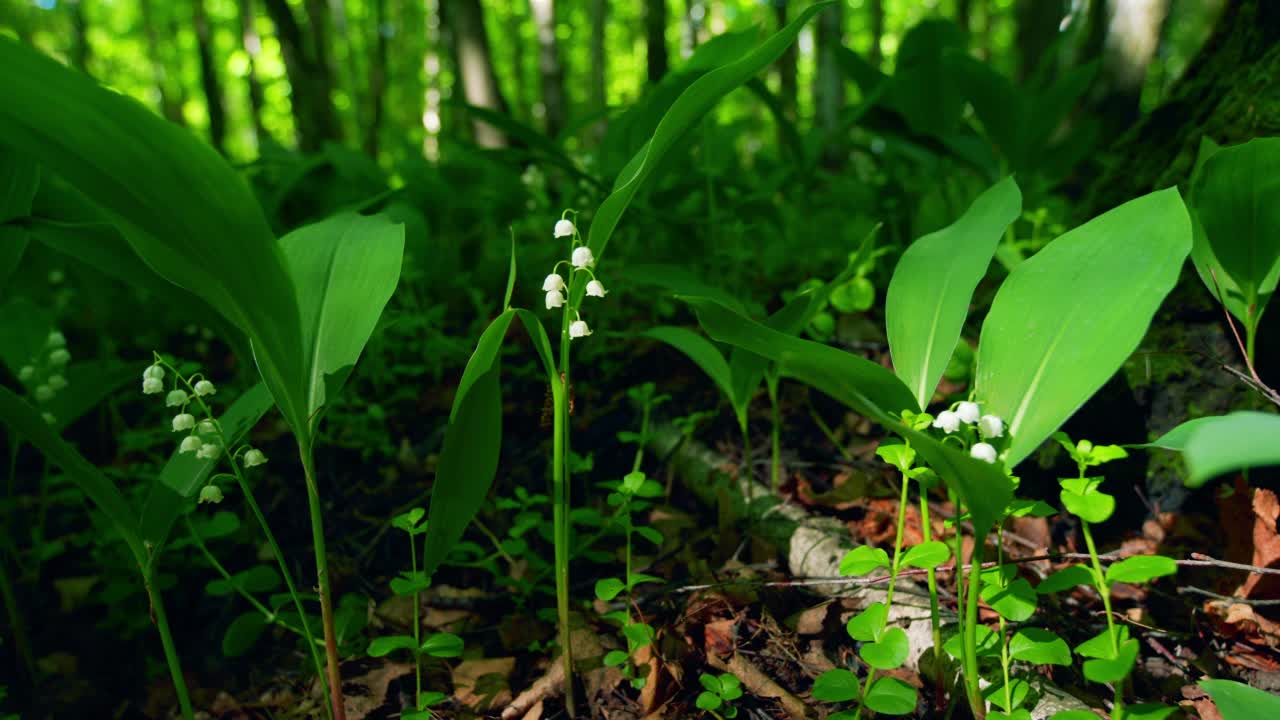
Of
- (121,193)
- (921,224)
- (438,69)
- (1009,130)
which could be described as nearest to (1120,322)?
(121,193)

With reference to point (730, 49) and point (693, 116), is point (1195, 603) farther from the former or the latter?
point (730, 49)

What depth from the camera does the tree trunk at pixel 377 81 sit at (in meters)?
11.8

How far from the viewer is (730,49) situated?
7.04ft

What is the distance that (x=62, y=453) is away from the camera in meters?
1.16

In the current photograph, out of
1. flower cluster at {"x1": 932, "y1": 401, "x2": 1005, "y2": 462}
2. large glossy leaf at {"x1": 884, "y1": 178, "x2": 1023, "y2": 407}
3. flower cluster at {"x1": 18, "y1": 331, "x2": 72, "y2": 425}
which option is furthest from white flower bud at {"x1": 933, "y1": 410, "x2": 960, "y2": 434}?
flower cluster at {"x1": 18, "y1": 331, "x2": 72, "y2": 425}

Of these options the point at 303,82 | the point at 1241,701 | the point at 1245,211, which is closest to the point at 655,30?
the point at 303,82

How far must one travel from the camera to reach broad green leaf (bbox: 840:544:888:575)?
1.14m

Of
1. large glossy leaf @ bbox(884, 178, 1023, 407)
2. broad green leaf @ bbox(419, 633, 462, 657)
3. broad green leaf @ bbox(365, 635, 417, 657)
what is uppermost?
large glossy leaf @ bbox(884, 178, 1023, 407)

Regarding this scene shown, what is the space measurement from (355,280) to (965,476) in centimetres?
101

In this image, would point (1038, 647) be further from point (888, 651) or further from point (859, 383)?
point (859, 383)

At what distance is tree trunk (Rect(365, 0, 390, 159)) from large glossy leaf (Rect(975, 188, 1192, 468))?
37.6ft

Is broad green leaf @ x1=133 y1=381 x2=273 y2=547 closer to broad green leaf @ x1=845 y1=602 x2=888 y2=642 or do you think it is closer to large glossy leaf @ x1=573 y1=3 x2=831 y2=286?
large glossy leaf @ x1=573 y1=3 x2=831 y2=286

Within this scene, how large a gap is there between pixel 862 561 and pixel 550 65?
700 centimetres

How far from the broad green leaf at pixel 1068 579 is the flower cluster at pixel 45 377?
2.17 meters
